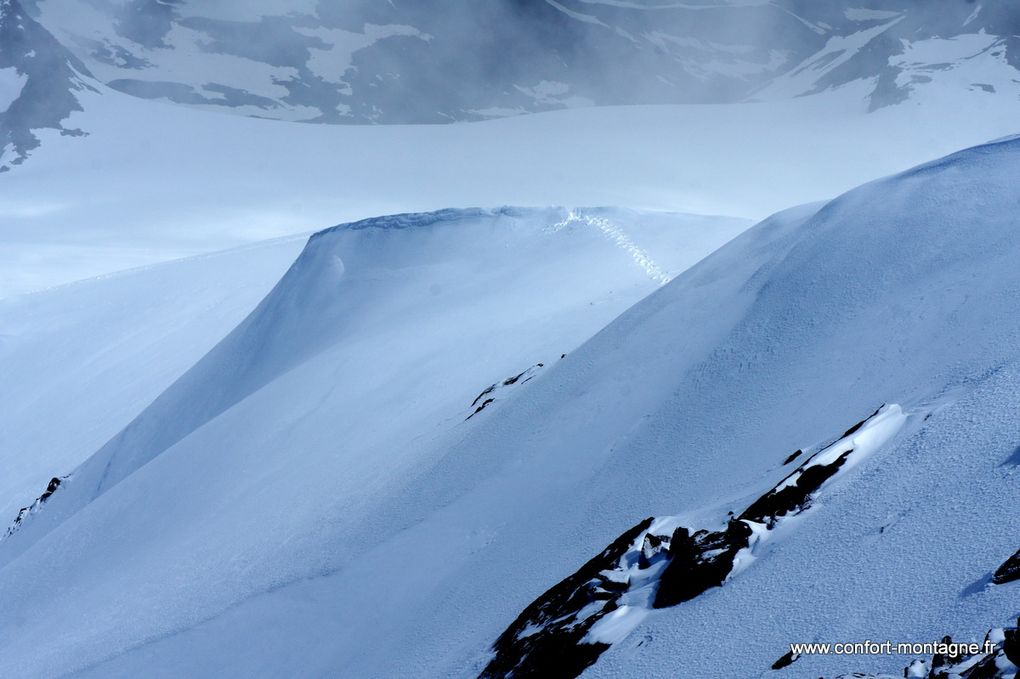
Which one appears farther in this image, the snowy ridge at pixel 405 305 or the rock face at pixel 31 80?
the rock face at pixel 31 80

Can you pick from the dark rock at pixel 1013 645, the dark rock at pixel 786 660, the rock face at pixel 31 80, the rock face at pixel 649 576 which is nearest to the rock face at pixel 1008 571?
the dark rock at pixel 1013 645

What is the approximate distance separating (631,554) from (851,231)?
3.61 metres

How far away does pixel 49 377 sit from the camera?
960 inches

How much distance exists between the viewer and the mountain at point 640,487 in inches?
119

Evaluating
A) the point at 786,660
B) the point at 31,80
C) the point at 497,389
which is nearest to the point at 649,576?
the point at 786,660

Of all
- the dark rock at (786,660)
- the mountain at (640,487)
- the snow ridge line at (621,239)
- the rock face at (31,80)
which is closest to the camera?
the dark rock at (786,660)

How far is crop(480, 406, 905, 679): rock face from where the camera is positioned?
10.9 feet

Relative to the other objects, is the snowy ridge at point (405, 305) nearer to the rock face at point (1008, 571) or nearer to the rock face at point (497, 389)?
the rock face at point (497, 389)

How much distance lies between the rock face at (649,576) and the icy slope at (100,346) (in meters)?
16.6

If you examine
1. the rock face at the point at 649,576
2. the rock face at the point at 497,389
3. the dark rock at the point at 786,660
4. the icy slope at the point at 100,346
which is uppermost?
the icy slope at the point at 100,346

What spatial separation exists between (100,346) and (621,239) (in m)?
17.9

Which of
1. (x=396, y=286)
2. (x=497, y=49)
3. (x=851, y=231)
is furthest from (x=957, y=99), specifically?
(x=851, y=231)

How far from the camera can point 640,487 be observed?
15.5 feet

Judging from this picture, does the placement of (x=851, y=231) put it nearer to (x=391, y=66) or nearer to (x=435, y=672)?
(x=435, y=672)
